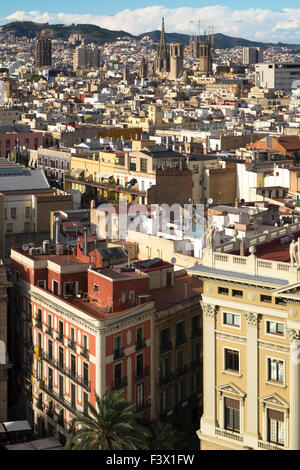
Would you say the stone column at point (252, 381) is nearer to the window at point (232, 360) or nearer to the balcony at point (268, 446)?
the balcony at point (268, 446)

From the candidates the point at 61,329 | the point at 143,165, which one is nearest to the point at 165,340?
the point at 61,329

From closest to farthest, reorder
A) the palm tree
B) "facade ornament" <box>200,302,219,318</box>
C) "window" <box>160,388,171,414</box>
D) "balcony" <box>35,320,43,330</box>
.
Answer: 1. the palm tree
2. "facade ornament" <box>200,302,219,318</box>
3. "window" <box>160,388,171,414</box>
4. "balcony" <box>35,320,43,330</box>

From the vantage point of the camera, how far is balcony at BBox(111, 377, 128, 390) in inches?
1580

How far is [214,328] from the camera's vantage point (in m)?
37.8

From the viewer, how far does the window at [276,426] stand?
3607 cm

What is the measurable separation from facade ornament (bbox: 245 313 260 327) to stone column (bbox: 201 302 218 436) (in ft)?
5.40

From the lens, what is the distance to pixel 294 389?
3500 cm

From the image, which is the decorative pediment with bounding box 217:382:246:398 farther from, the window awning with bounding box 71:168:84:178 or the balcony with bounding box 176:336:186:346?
the window awning with bounding box 71:168:84:178

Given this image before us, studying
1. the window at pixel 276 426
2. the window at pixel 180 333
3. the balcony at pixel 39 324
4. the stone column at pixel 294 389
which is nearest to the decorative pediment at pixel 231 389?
the window at pixel 276 426

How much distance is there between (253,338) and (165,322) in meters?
6.76

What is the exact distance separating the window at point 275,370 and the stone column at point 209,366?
8.45 feet

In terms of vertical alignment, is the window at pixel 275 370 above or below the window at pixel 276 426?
above

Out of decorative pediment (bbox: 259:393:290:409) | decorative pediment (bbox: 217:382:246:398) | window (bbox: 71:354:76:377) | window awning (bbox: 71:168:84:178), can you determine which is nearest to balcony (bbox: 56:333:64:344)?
window (bbox: 71:354:76:377)
